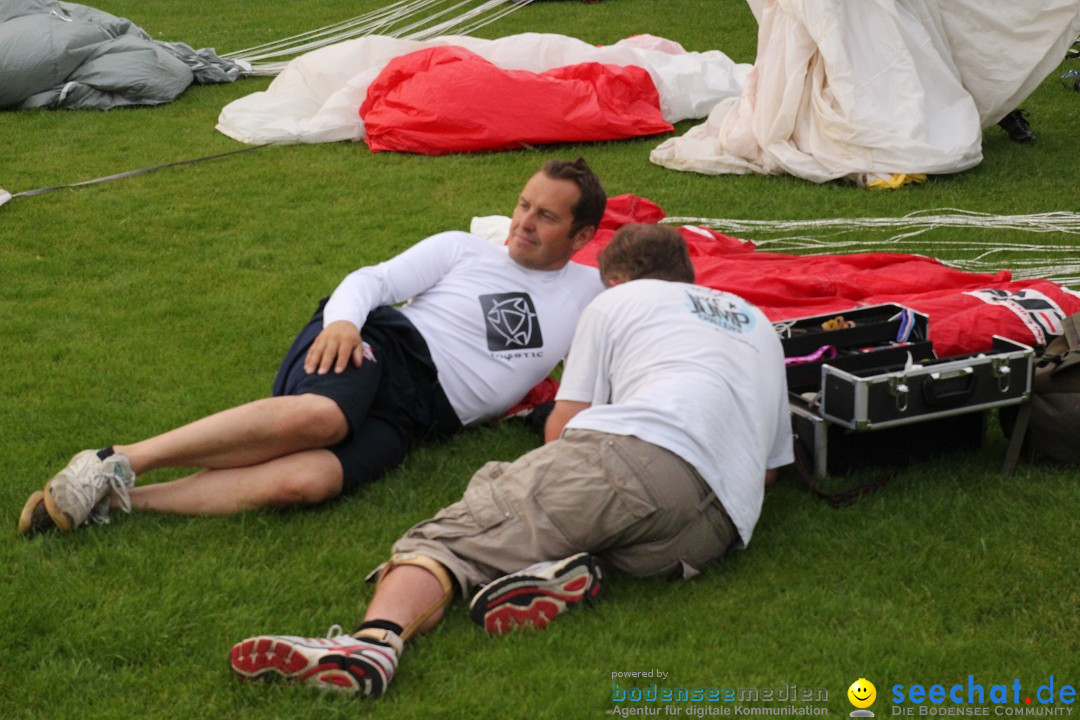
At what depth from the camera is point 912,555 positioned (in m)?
3.21

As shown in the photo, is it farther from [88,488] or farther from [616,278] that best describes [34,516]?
[616,278]

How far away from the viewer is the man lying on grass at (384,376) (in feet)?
10.9

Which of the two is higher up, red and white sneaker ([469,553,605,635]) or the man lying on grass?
the man lying on grass

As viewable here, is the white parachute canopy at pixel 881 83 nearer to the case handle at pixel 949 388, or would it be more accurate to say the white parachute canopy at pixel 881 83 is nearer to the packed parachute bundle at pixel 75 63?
the case handle at pixel 949 388

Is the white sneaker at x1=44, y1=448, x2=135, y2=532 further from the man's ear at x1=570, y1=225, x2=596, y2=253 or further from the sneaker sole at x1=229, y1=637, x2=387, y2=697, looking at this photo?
the man's ear at x1=570, y1=225, x2=596, y2=253

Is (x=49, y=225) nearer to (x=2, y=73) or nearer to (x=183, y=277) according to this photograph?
(x=183, y=277)

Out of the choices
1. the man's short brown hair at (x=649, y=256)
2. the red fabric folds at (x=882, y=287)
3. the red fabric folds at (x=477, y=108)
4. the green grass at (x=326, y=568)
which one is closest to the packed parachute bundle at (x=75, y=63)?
the red fabric folds at (x=477, y=108)

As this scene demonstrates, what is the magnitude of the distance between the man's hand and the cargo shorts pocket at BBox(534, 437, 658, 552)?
2.62ft

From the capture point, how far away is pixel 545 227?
3.76m

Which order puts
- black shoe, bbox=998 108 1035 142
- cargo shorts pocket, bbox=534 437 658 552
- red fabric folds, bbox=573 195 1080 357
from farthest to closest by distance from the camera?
1. black shoe, bbox=998 108 1035 142
2. red fabric folds, bbox=573 195 1080 357
3. cargo shorts pocket, bbox=534 437 658 552

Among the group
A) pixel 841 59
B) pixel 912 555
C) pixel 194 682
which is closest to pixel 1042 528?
pixel 912 555

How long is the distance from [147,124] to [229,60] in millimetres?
1924

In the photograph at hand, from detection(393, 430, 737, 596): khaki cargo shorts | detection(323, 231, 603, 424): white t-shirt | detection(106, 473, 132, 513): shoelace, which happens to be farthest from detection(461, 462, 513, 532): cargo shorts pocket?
detection(106, 473, 132, 513): shoelace

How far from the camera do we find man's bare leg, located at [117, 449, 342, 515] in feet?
11.0
